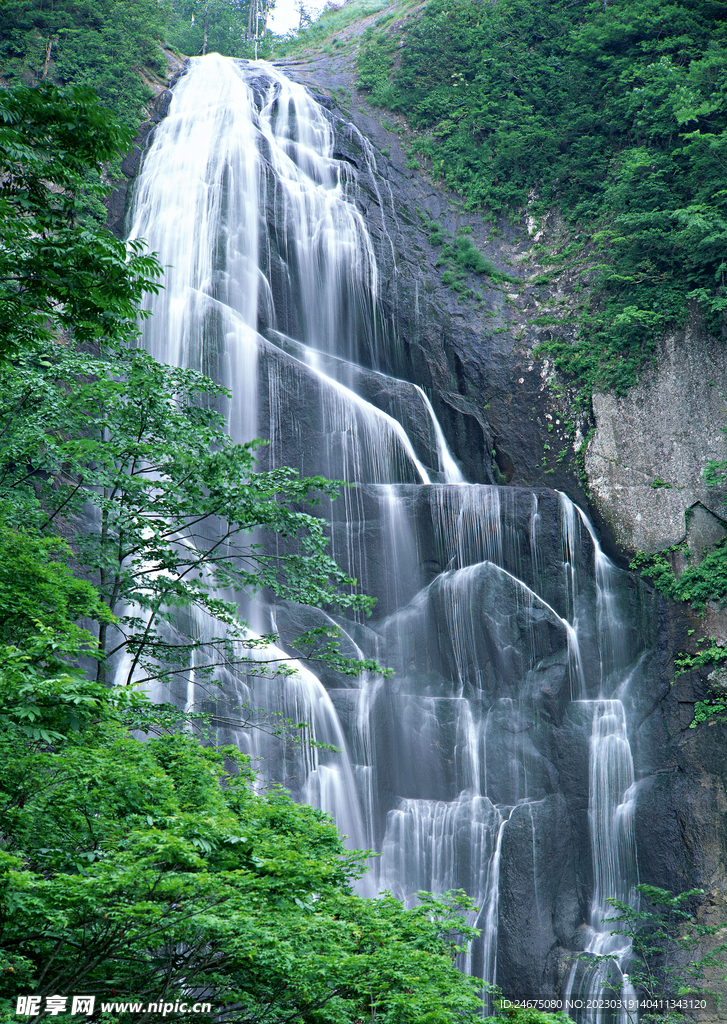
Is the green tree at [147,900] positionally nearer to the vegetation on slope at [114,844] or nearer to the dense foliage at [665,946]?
the vegetation on slope at [114,844]

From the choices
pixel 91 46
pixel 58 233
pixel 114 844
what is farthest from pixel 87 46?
pixel 114 844

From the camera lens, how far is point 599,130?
2262 cm

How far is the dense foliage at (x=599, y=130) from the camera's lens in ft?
61.2

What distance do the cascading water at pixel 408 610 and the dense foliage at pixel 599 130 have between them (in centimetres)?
568

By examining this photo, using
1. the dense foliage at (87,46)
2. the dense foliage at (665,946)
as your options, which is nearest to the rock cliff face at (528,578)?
the dense foliage at (665,946)

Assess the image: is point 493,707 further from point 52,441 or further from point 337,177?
point 337,177

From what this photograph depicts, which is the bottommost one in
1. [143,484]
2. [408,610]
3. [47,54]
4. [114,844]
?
[114,844]

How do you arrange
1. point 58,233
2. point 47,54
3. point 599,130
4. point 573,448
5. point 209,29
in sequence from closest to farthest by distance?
point 58,233
point 573,448
point 47,54
point 599,130
point 209,29

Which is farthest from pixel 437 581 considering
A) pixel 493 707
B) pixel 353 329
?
pixel 353 329

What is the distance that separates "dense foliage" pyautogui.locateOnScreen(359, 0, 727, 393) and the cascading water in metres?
5.68

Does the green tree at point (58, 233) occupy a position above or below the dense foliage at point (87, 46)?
below

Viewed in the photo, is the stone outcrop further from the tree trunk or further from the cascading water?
the tree trunk

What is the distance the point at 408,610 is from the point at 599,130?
1661cm

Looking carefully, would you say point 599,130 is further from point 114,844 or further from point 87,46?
point 114,844
